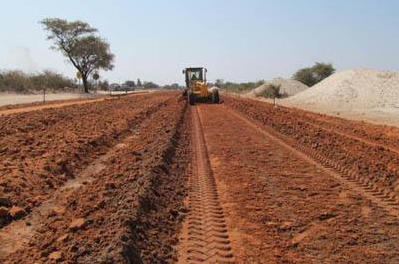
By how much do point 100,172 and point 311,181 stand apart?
409 centimetres

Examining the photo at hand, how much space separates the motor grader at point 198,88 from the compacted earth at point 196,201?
17.7 meters

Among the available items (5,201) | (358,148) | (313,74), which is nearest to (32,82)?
(313,74)

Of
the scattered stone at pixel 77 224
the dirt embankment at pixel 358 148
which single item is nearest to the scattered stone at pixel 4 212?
the scattered stone at pixel 77 224

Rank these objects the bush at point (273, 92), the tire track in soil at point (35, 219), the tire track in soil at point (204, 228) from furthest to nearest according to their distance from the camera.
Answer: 1. the bush at point (273, 92)
2. the tire track in soil at point (35, 219)
3. the tire track in soil at point (204, 228)

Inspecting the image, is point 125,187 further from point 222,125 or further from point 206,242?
point 222,125

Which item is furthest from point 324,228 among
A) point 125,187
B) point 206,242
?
point 125,187

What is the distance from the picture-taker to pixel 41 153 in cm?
1008

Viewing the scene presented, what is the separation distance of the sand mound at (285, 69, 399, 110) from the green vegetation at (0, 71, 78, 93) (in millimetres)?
32080

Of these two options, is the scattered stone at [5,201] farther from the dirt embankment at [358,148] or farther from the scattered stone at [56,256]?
the dirt embankment at [358,148]

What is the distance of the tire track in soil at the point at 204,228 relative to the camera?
4668mm

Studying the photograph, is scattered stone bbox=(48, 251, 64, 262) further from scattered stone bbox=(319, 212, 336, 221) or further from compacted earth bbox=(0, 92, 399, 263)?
scattered stone bbox=(319, 212, 336, 221)

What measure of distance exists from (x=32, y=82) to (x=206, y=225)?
55.2 meters

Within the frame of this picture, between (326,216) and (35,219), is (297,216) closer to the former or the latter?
(326,216)

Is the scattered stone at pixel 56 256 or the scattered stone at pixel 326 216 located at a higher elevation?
the scattered stone at pixel 56 256
